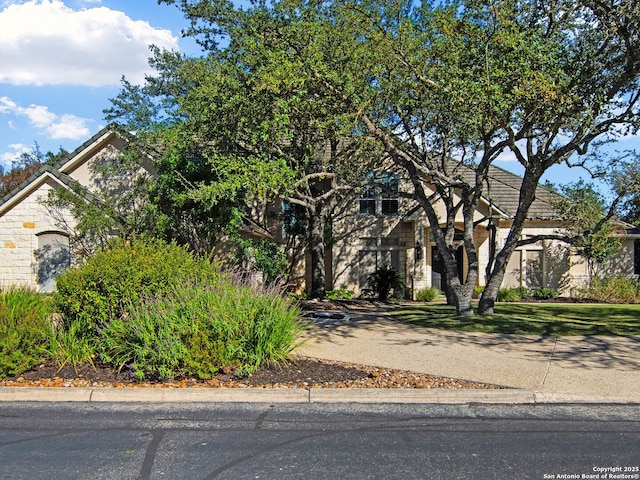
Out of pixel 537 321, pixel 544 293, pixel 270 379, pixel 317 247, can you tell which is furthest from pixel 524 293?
pixel 270 379

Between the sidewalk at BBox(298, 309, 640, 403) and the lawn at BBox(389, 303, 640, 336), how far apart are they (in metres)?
0.71

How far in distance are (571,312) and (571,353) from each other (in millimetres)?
7141

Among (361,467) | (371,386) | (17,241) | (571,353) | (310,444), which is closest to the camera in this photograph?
(361,467)

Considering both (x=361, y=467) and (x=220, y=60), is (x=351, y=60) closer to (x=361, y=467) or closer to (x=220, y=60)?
(x=220, y=60)

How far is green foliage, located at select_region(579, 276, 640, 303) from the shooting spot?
68.6 feet

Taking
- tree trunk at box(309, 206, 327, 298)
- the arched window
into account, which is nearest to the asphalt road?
the arched window

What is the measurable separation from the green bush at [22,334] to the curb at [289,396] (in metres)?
0.62

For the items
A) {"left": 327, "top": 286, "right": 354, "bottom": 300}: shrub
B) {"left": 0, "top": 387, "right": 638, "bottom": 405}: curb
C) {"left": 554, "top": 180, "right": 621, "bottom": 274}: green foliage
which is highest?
{"left": 554, "top": 180, "right": 621, "bottom": 274}: green foliage

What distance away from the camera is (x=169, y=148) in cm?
1590

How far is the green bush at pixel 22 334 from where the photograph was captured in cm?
768

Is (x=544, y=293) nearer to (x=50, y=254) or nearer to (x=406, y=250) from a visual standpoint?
(x=406, y=250)

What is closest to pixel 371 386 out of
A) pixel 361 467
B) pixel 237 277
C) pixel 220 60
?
pixel 361 467

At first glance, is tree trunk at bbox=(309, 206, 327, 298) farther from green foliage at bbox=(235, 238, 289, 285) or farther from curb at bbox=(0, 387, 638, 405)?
curb at bbox=(0, 387, 638, 405)

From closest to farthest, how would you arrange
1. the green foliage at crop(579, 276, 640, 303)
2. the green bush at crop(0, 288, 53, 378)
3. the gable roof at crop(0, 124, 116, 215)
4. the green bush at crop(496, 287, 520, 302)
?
the green bush at crop(0, 288, 53, 378)
the gable roof at crop(0, 124, 116, 215)
the green foliage at crop(579, 276, 640, 303)
the green bush at crop(496, 287, 520, 302)
